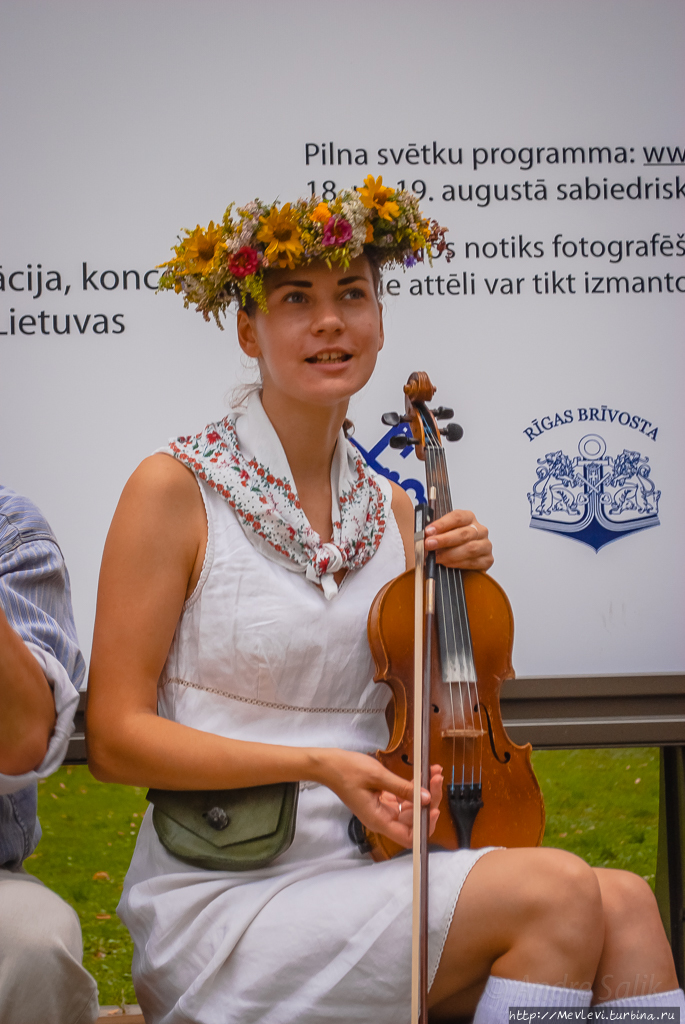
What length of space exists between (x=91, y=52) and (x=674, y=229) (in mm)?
1504

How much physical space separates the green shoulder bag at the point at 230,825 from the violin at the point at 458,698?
0.48 ft

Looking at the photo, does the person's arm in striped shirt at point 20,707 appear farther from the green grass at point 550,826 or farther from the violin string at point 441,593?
the green grass at point 550,826

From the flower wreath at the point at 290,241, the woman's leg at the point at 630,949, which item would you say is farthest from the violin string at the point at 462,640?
the flower wreath at the point at 290,241

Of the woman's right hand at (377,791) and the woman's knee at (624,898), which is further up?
the woman's right hand at (377,791)

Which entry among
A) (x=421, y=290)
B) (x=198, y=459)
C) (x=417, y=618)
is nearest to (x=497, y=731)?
(x=417, y=618)

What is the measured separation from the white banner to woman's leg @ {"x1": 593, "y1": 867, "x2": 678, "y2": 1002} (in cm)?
113

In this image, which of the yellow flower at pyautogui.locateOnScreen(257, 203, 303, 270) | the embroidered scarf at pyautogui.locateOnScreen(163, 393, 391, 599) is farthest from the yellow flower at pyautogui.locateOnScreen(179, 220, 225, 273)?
the embroidered scarf at pyautogui.locateOnScreen(163, 393, 391, 599)

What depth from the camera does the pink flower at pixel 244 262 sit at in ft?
5.57

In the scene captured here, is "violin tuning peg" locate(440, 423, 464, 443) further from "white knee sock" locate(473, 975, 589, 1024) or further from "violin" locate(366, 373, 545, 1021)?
"white knee sock" locate(473, 975, 589, 1024)

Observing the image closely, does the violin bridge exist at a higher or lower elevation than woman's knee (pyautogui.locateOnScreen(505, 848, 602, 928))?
higher

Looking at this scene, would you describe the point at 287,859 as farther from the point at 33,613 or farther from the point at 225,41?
the point at 225,41

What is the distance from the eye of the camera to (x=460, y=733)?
1567 mm

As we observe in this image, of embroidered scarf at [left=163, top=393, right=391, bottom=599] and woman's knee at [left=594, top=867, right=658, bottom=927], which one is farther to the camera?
embroidered scarf at [left=163, top=393, right=391, bottom=599]

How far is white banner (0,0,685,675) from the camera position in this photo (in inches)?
99.4
